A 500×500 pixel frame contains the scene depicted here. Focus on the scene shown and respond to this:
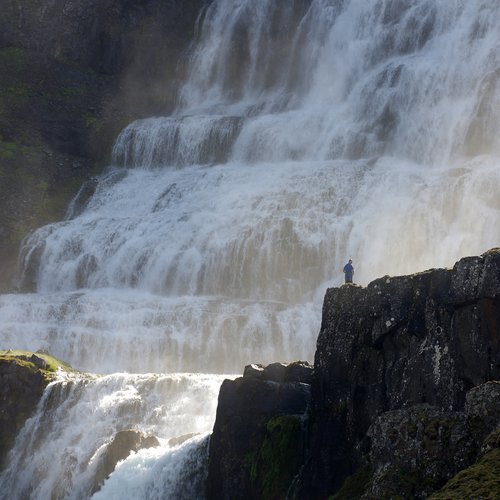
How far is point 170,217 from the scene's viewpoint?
165 ft

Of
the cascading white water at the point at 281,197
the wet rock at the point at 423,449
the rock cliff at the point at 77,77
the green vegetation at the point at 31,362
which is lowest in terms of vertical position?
the wet rock at the point at 423,449

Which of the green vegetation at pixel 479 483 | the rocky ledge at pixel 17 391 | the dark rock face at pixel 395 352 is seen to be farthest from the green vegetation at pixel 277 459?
the green vegetation at pixel 479 483

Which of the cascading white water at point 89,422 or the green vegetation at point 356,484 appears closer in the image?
the green vegetation at point 356,484

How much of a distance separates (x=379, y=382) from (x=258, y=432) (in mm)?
4657

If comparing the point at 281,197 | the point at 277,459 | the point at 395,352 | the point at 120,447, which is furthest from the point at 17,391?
the point at 281,197

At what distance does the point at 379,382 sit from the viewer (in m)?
20.0

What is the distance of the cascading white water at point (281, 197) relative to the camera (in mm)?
40094

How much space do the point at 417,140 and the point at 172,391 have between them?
24302mm

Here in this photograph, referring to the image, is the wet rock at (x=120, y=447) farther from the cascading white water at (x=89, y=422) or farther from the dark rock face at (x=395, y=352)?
the dark rock face at (x=395, y=352)

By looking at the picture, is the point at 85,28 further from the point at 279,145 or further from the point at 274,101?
the point at 279,145

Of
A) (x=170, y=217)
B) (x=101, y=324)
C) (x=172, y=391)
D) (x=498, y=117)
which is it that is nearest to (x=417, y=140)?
(x=498, y=117)

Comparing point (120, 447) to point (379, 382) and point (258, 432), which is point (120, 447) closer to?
point (258, 432)

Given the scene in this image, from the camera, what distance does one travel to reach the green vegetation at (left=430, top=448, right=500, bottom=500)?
930cm

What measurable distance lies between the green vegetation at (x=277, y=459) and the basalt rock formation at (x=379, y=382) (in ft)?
0.19
